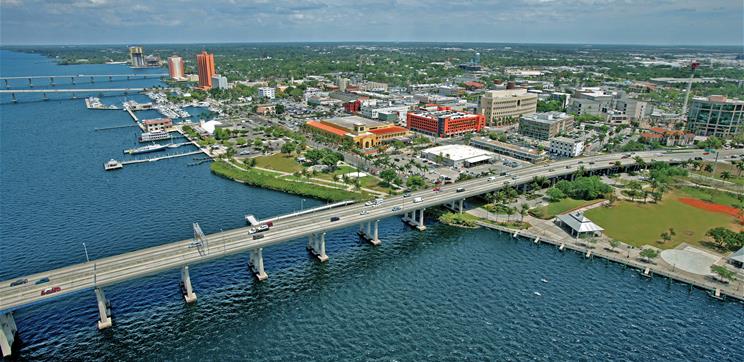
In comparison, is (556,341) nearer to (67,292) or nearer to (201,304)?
(201,304)

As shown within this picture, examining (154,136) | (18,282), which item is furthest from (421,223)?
(154,136)

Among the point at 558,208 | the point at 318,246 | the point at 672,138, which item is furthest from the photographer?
the point at 672,138

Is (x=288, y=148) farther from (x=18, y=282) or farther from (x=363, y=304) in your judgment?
(x=18, y=282)

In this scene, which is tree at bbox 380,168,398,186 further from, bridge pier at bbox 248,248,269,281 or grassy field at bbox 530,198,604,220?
bridge pier at bbox 248,248,269,281

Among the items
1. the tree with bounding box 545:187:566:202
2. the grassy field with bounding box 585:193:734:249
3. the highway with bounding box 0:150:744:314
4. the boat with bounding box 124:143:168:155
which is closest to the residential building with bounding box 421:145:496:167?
the highway with bounding box 0:150:744:314

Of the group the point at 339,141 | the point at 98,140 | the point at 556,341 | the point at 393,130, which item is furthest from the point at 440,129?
the point at 98,140
